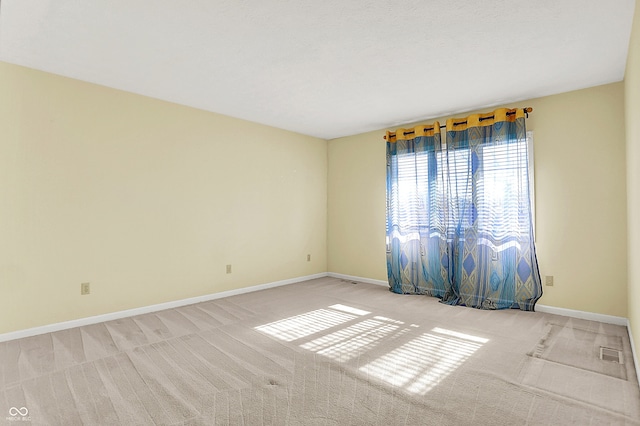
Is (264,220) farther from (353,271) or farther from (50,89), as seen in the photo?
(50,89)

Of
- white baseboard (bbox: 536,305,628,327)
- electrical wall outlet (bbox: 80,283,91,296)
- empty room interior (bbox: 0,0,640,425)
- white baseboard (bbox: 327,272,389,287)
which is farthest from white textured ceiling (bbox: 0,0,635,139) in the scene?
white baseboard (bbox: 327,272,389,287)

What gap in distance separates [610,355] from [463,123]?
10.0 ft

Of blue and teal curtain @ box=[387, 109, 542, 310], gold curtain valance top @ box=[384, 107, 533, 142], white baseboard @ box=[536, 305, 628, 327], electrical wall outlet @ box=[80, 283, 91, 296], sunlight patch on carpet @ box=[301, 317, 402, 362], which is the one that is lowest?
sunlight patch on carpet @ box=[301, 317, 402, 362]

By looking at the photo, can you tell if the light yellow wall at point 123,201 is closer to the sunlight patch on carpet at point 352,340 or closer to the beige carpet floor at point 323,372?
the beige carpet floor at point 323,372

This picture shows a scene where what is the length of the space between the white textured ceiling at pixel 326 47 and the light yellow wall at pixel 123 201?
1.27ft

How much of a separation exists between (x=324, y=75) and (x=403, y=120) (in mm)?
2082

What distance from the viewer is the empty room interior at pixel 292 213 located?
2250 millimetres

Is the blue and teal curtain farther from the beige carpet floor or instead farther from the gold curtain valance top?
the beige carpet floor

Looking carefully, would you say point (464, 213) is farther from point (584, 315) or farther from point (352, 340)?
point (352, 340)

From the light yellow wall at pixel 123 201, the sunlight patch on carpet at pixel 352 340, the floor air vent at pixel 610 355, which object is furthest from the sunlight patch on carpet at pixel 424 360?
the light yellow wall at pixel 123 201

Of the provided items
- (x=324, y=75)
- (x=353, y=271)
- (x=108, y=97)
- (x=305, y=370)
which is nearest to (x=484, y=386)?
(x=305, y=370)

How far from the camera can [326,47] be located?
2.79 m

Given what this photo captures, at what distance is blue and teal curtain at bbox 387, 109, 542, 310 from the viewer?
404 centimetres

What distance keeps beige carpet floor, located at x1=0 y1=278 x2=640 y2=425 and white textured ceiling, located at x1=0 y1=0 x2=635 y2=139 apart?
264 cm
